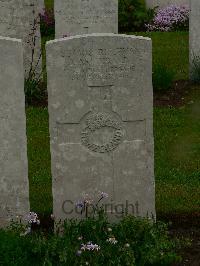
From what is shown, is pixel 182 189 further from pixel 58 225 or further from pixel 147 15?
pixel 147 15

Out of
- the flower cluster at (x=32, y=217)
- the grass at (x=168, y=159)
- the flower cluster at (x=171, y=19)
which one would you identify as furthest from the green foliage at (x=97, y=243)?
the flower cluster at (x=171, y=19)

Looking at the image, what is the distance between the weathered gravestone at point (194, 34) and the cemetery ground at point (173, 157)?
14.7 inches

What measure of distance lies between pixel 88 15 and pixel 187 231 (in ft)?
18.6

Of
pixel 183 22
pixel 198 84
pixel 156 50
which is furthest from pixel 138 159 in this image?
pixel 183 22

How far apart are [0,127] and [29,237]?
967 mm

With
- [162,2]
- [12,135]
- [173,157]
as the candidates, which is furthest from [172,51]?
[12,135]

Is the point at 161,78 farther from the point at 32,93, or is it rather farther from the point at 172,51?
the point at 172,51

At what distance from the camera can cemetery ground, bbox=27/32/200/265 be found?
761cm

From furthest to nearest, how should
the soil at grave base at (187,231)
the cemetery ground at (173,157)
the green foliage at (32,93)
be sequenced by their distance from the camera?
the green foliage at (32,93) < the cemetery ground at (173,157) < the soil at grave base at (187,231)

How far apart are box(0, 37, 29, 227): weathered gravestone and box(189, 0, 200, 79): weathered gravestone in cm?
558

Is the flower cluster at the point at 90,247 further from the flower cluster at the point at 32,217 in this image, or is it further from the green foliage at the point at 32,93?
the green foliage at the point at 32,93

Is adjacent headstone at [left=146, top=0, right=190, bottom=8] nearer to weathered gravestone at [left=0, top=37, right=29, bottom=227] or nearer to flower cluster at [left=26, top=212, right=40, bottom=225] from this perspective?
weathered gravestone at [left=0, top=37, right=29, bottom=227]

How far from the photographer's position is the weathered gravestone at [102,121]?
265 inches

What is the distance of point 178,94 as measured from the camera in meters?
12.1
